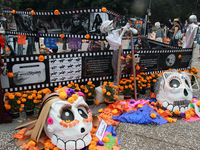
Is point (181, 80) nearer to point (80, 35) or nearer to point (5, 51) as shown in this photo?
point (80, 35)

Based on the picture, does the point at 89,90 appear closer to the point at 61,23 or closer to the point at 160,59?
the point at 160,59

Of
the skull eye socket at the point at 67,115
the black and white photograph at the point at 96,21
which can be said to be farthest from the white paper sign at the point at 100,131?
the black and white photograph at the point at 96,21

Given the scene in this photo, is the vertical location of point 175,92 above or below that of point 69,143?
above

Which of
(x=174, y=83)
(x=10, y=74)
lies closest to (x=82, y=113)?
(x=10, y=74)

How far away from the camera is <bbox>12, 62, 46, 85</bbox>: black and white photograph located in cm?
431

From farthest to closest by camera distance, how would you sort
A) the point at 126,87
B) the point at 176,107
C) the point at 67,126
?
the point at 126,87
the point at 176,107
the point at 67,126

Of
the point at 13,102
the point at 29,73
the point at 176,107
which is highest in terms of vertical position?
the point at 29,73

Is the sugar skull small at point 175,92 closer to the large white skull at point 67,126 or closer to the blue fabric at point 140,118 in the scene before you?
the blue fabric at point 140,118

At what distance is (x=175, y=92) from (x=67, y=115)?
303 cm

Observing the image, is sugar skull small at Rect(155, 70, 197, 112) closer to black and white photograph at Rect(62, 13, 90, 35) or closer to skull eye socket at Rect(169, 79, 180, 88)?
skull eye socket at Rect(169, 79, 180, 88)

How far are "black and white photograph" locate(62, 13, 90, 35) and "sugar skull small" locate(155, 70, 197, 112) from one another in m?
3.74

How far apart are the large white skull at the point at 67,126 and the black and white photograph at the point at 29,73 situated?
5.91ft

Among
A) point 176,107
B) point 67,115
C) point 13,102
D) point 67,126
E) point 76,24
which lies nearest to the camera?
point 67,126

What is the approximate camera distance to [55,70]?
477 cm
